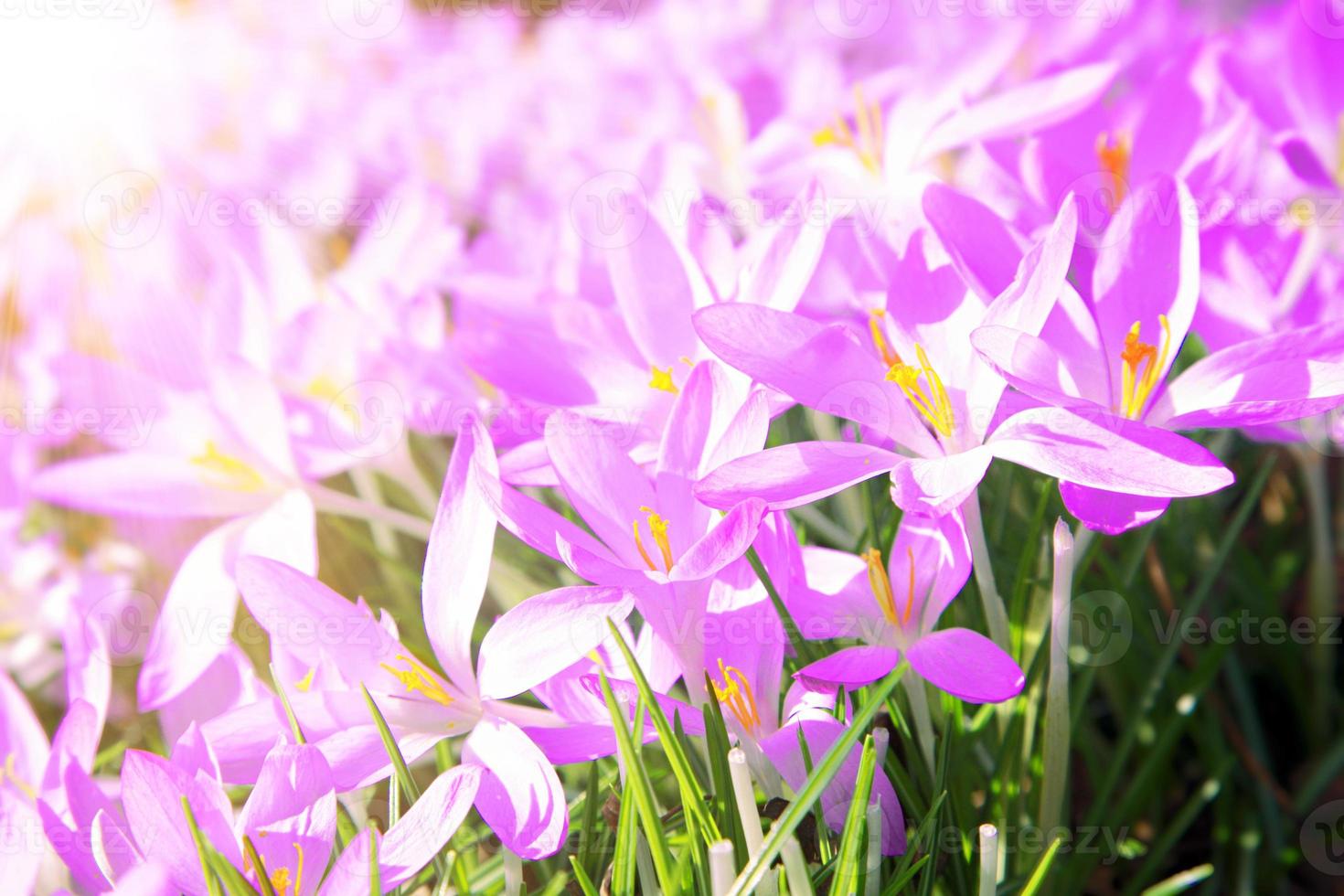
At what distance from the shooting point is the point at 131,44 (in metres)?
2.65

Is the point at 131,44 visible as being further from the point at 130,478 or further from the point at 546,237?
the point at 130,478

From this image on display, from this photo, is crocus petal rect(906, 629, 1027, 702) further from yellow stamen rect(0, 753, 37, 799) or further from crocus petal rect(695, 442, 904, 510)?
yellow stamen rect(0, 753, 37, 799)

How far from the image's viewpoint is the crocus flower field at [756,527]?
1.85 feet

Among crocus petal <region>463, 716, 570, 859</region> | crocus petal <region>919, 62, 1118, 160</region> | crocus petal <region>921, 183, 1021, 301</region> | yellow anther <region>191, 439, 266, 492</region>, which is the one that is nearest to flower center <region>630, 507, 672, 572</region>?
crocus petal <region>463, 716, 570, 859</region>

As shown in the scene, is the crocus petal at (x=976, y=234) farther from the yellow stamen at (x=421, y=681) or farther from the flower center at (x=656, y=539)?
the yellow stamen at (x=421, y=681)

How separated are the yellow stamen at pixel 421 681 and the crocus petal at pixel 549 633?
0.06m

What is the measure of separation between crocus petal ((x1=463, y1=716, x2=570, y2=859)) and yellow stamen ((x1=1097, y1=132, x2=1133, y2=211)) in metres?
0.66

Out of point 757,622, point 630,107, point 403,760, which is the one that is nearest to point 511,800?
point 403,760

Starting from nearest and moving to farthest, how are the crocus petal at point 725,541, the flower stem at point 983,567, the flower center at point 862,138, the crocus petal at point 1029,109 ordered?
the crocus petal at point 725,541
the flower stem at point 983,567
the crocus petal at point 1029,109
the flower center at point 862,138

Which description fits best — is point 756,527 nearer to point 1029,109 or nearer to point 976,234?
point 976,234

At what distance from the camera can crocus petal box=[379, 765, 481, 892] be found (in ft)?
1.78

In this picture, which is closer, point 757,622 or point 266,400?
point 757,622

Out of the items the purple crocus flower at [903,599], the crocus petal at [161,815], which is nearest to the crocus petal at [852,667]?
the purple crocus flower at [903,599]

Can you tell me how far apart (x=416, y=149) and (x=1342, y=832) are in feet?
5.62
